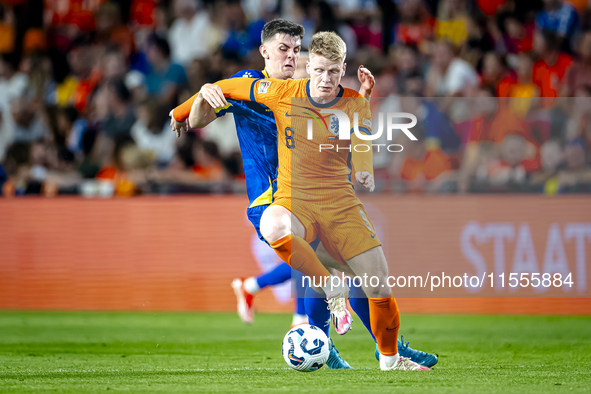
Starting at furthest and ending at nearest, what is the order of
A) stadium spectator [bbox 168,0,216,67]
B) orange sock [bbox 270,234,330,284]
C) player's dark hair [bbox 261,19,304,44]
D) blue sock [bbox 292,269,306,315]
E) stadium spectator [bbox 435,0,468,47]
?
→ stadium spectator [bbox 168,0,216,67], stadium spectator [bbox 435,0,468,47], blue sock [bbox 292,269,306,315], player's dark hair [bbox 261,19,304,44], orange sock [bbox 270,234,330,284]

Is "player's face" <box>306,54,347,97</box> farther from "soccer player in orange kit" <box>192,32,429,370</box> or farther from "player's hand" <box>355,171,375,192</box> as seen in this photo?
"player's hand" <box>355,171,375,192</box>

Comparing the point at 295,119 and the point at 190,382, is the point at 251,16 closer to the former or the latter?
the point at 295,119

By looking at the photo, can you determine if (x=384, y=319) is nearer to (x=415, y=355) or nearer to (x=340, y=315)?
(x=340, y=315)

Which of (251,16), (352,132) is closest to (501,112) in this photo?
(352,132)

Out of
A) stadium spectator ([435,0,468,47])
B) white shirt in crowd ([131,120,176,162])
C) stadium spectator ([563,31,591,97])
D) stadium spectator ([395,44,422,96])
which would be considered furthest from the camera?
stadium spectator ([435,0,468,47])

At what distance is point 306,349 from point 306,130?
1.54 metres

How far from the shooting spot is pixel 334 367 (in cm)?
560

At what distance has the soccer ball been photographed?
16.9 feet

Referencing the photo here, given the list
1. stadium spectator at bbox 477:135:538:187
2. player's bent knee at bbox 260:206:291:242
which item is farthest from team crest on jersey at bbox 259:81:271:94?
stadium spectator at bbox 477:135:538:187

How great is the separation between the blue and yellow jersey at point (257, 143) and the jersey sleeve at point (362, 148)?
750 millimetres

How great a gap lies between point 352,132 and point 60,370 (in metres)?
2.68

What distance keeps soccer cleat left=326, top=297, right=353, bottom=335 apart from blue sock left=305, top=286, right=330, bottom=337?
1.46ft

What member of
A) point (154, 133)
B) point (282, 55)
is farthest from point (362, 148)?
point (154, 133)

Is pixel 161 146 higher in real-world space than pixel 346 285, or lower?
higher
